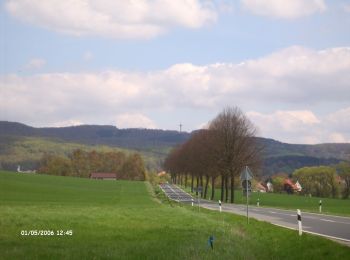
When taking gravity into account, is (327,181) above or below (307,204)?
above

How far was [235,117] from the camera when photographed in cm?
6975

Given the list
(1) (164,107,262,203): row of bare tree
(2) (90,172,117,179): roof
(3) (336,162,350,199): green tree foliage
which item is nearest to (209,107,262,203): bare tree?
(1) (164,107,262,203): row of bare tree

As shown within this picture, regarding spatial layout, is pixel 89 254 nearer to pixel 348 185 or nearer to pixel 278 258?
pixel 278 258

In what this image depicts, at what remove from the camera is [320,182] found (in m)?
130

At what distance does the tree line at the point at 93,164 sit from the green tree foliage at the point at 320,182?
192 ft

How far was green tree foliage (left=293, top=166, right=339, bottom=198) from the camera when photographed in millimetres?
124750

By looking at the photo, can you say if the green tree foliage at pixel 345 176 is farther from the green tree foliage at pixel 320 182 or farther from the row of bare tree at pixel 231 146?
the row of bare tree at pixel 231 146

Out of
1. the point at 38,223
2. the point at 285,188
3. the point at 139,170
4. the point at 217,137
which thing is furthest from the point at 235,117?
the point at 139,170

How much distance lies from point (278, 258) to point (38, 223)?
9140 mm

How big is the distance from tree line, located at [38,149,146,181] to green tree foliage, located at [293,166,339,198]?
58.6 m

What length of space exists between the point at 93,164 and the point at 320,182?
77.8m

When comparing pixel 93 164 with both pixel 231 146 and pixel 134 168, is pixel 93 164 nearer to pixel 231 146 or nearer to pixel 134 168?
pixel 134 168

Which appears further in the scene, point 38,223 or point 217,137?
point 217,137

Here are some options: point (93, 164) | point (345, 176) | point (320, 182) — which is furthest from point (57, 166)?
point (345, 176)
